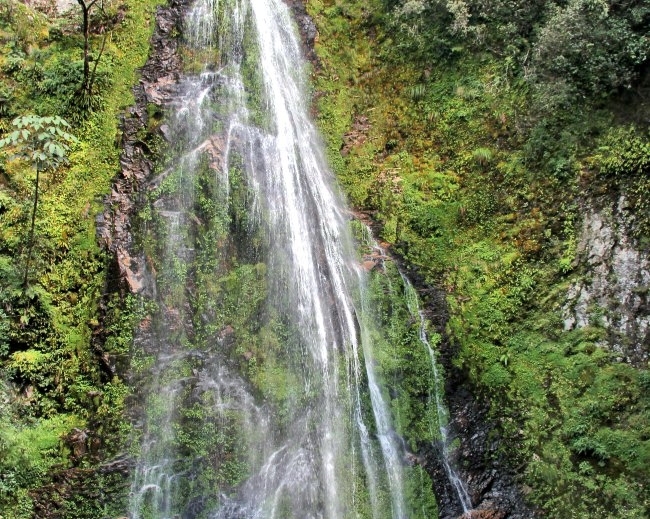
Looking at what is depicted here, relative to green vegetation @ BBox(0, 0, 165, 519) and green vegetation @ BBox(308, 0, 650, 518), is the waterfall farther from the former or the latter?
green vegetation @ BBox(308, 0, 650, 518)

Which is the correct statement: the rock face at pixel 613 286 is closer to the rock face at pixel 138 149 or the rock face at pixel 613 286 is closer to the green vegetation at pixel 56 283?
the rock face at pixel 138 149

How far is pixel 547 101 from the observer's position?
36.0ft

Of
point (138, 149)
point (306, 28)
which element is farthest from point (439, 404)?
Result: point (306, 28)

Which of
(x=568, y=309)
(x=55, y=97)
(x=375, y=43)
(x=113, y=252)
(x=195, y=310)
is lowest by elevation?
(x=568, y=309)

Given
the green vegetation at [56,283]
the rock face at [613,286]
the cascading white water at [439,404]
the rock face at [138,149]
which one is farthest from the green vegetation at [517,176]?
Result: the green vegetation at [56,283]

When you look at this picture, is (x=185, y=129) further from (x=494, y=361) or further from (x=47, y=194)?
(x=494, y=361)

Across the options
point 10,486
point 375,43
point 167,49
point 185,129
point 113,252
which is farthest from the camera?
point 375,43

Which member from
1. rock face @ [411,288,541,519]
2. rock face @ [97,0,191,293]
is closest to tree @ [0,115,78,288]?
rock face @ [97,0,191,293]

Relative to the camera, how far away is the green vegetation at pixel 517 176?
895 cm

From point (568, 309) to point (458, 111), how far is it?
16.9ft

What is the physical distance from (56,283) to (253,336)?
12.4 ft

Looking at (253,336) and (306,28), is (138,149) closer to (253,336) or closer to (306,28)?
(253,336)

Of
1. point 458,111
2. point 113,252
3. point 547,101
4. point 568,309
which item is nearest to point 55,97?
point 113,252

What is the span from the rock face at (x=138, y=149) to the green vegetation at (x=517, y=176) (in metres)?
3.64
